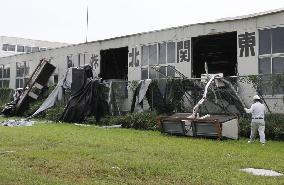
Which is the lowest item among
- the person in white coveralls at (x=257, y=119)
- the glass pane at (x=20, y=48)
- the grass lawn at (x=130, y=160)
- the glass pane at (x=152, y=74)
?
the grass lawn at (x=130, y=160)

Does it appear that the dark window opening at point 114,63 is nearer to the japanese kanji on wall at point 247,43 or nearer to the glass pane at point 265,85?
the japanese kanji on wall at point 247,43

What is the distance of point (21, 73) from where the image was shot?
3478cm

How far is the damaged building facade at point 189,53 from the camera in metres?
18.4

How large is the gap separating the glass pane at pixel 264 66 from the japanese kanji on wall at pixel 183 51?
13.3 feet

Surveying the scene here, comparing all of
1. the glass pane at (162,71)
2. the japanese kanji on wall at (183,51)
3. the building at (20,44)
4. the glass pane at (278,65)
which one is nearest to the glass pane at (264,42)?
the glass pane at (278,65)

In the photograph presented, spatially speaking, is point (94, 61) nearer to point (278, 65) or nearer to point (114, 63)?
point (114, 63)

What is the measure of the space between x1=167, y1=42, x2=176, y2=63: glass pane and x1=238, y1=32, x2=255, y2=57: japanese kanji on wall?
405cm

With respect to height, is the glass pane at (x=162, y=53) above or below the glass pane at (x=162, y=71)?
above

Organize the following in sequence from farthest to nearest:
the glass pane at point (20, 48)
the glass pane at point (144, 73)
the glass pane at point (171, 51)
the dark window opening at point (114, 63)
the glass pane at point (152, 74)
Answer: the glass pane at point (20, 48) < the dark window opening at point (114, 63) < the glass pane at point (144, 73) < the glass pane at point (152, 74) < the glass pane at point (171, 51)

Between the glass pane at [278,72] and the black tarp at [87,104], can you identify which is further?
the black tarp at [87,104]

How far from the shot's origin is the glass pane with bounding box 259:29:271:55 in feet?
60.9

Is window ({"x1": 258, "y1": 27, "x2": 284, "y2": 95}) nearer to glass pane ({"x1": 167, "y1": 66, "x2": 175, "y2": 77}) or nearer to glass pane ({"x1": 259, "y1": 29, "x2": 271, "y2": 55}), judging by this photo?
glass pane ({"x1": 259, "y1": 29, "x2": 271, "y2": 55})

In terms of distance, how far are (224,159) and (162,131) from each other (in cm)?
687

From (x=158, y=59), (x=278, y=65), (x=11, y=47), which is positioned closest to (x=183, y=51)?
(x=158, y=59)
